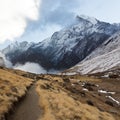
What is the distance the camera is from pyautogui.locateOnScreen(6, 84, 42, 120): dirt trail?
1736 inches

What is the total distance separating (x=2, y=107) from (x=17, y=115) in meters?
2.50

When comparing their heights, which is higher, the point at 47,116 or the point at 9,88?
the point at 9,88

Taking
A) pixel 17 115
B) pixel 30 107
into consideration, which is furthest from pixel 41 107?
pixel 17 115

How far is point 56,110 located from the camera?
48.3m

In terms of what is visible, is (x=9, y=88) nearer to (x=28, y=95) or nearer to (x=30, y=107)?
(x=28, y=95)

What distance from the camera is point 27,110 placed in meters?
48.5

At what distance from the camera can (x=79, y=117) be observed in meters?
46.3

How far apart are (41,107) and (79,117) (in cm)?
755

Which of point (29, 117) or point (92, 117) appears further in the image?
point (92, 117)

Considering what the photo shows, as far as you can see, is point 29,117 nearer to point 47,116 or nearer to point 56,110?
point 47,116

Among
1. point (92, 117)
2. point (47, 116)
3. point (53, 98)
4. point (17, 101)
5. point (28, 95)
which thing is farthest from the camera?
point (28, 95)

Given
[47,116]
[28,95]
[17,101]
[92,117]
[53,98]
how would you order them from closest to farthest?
[47,116]
[92,117]
[17,101]
[53,98]
[28,95]

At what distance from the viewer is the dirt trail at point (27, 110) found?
4409cm

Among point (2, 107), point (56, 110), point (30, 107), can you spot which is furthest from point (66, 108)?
point (2, 107)
